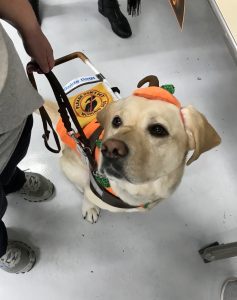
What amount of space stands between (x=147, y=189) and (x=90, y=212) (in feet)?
1.48

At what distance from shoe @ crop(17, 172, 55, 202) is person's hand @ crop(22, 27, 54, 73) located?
26.0 inches

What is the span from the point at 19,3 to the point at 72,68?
1.04m

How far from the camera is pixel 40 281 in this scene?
4.48 ft

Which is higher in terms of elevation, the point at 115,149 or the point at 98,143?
the point at 115,149

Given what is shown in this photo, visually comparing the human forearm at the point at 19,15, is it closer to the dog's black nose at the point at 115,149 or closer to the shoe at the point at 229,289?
the dog's black nose at the point at 115,149

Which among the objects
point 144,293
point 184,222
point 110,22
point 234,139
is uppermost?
point 110,22

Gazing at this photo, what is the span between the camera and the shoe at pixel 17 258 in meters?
1.30

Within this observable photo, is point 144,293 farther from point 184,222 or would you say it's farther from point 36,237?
point 36,237

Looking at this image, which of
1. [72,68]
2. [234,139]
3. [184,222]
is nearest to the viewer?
[184,222]

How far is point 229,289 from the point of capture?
1333 mm

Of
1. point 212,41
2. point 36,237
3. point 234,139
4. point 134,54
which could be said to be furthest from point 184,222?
point 212,41

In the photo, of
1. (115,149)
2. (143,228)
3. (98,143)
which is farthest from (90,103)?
(143,228)

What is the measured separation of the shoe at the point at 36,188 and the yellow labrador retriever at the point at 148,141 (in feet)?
1.68

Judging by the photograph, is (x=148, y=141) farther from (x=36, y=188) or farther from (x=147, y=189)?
(x=36, y=188)
